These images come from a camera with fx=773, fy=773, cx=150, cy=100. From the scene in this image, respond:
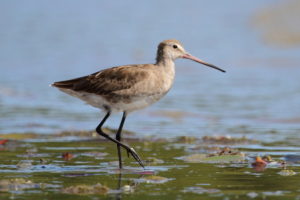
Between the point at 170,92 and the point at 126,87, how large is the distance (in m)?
7.09

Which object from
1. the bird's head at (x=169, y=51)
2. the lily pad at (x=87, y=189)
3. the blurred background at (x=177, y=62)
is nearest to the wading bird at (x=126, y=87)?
the bird's head at (x=169, y=51)

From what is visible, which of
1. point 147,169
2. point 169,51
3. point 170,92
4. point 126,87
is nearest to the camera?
point 147,169

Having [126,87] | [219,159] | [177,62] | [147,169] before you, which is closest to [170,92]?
[177,62]

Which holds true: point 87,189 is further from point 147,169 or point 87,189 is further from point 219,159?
point 219,159

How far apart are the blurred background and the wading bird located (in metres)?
2.28

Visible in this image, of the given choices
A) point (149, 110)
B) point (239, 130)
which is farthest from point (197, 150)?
point (149, 110)

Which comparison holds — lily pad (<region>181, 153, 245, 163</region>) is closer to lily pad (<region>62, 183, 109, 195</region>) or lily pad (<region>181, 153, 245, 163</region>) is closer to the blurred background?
the blurred background

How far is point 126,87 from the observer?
973cm

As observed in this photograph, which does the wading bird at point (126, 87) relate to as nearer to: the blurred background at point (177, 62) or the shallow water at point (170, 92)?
the shallow water at point (170, 92)

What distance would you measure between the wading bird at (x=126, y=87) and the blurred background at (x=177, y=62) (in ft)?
7.47

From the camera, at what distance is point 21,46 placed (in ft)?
73.3

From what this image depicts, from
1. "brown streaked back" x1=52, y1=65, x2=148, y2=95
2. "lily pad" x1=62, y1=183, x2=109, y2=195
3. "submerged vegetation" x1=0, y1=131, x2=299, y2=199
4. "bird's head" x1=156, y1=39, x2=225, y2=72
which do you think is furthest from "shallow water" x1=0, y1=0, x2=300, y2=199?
"bird's head" x1=156, y1=39, x2=225, y2=72

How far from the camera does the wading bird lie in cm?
969

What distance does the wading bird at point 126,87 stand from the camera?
9688mm
